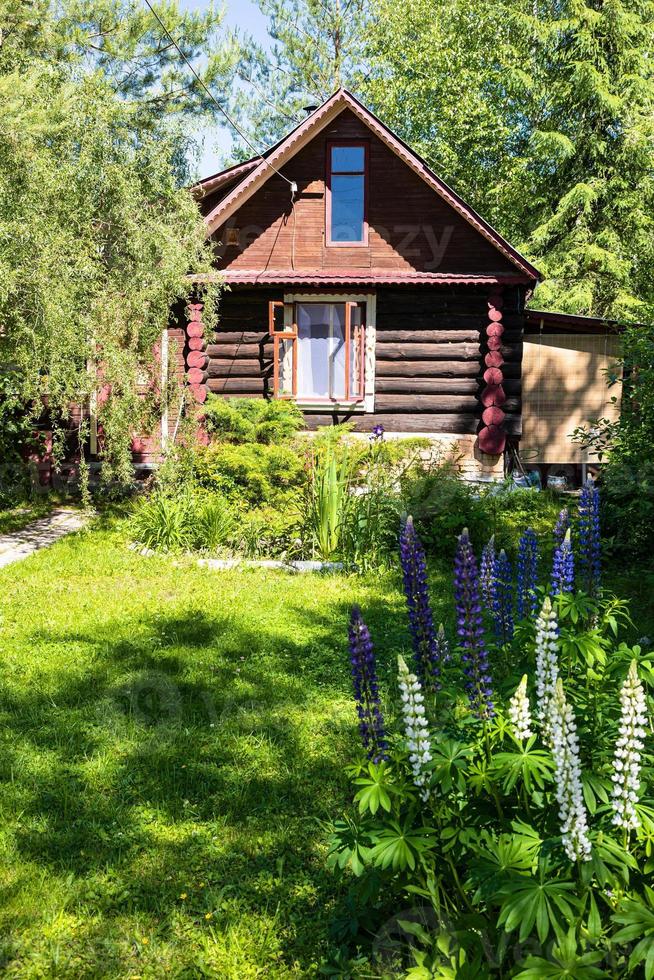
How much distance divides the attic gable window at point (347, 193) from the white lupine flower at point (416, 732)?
12626 mm

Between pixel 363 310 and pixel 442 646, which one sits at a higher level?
pixel 363 310

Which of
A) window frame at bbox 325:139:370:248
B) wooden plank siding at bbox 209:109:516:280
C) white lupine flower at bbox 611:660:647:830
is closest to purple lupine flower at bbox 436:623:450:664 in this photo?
white lupine flower at bbox 611:660:647:830

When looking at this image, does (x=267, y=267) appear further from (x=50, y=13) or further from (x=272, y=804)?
(x=272, y=804)

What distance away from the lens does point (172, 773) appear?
4.34 meters

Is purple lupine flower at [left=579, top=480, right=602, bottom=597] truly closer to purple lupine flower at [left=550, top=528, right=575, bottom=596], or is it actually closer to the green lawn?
purple lupine flower at [left=550, top=528, right=575, bottom=596]

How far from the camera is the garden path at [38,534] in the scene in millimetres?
9234

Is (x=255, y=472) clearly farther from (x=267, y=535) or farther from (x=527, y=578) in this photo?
(x=527, y=578)

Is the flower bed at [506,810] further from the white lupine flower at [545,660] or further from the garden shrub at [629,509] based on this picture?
the garden shrub at [629,509]

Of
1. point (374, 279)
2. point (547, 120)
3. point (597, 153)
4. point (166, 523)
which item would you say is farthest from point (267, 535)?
point (547, 120)

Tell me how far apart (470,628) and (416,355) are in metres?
11.7

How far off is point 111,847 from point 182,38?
18.4m

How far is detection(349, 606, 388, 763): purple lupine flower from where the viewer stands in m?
2.75

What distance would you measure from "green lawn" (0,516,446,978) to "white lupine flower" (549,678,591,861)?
1404 millimetres

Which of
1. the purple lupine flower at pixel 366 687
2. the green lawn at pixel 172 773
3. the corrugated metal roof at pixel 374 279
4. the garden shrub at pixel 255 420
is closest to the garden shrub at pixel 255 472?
the garden shrub at pixel 255 420
